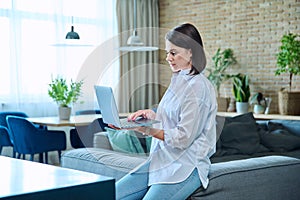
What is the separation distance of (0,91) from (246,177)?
4891 mm

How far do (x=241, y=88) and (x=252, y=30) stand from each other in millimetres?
859

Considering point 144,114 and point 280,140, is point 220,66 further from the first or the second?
point 144,114

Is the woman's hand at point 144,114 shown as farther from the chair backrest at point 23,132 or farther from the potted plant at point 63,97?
the potted plant at point 63,97

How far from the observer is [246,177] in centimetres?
245

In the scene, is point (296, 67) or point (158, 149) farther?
point (296, 67)

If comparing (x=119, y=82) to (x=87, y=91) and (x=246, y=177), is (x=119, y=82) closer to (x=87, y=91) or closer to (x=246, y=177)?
(x=87, y=91)

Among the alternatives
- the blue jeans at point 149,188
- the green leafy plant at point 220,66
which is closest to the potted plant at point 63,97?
the green leafy plant at point 220,66

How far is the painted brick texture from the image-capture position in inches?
267

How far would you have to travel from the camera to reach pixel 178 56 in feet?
7.08

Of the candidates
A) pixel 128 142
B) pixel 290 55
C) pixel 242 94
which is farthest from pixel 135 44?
pixel 128 142

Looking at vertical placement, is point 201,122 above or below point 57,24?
below

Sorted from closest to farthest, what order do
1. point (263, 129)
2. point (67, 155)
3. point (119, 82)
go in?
point (67, 155), point (263, 129), point (119, 82)

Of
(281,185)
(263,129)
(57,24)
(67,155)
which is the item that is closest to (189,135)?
(281,185)

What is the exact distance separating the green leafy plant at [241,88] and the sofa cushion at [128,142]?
3.35 metres
